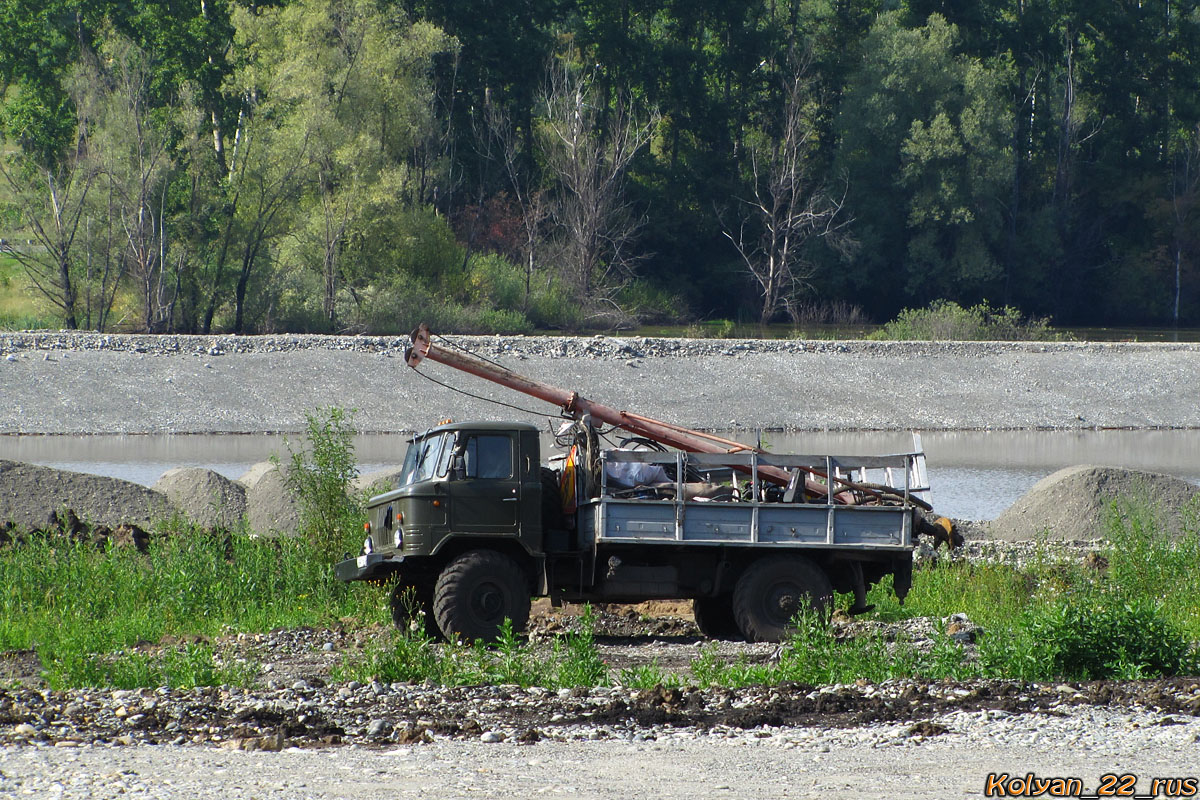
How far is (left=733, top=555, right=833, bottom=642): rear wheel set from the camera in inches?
507

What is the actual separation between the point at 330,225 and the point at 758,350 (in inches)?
803

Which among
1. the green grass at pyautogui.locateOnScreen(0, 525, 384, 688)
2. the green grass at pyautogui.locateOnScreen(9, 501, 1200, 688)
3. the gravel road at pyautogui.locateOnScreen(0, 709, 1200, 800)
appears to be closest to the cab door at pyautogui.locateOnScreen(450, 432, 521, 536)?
the green grass at pyautogui.locateOnScreen(9, 501, 1200, 688)

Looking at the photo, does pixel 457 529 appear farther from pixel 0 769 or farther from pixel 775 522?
pixel 0 769

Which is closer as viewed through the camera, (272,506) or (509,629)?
(509,629)

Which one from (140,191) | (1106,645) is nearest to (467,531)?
(1106,645)

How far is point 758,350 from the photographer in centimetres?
5219

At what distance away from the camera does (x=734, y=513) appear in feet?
42.1

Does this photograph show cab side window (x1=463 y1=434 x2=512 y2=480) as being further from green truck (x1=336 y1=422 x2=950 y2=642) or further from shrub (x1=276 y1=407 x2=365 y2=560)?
shrub (x1=276 y1=407 x2=365 y2=560)

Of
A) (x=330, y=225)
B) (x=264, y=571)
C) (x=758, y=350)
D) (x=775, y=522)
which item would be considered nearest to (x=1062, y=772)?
(x=775, y=522)

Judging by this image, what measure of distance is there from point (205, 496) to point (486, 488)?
9164 millimetres

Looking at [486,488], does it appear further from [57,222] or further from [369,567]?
[57,222]

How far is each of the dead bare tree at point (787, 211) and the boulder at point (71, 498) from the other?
190 feet

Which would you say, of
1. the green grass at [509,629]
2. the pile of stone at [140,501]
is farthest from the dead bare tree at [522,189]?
the green grass at [509,629]

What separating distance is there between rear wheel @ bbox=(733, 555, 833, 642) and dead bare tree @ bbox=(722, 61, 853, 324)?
207ft
